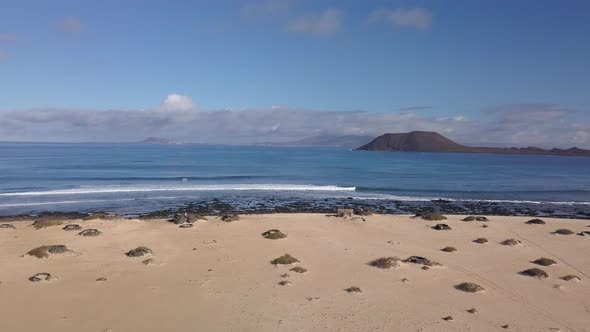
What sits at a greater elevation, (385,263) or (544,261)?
(385,263)

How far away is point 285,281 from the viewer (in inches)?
713

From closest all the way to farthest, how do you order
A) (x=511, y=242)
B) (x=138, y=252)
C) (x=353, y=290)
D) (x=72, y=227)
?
(x=353, y=290), (x=138, y=252), (x=511, y=242), (x=72, y=227)

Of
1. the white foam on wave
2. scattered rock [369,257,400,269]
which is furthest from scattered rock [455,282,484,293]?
the white foam on wave

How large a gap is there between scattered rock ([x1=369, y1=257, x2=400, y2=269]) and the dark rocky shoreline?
1384 cm

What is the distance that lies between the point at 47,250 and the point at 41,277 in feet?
12.7

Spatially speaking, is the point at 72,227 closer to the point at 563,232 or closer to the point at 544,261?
the point at 544,261

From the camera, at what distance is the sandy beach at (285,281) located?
1462 cm

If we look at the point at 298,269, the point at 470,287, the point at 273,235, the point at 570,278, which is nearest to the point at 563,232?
the point at 570,278

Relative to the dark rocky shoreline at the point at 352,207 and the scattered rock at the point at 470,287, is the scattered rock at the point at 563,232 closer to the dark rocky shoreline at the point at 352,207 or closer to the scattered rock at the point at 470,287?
the dark rocky shoreline at the point at 352,207

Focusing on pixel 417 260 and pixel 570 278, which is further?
pixel 417 260

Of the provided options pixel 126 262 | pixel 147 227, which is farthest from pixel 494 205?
pixel 126 262

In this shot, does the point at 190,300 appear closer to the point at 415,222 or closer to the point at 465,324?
the point at 465,324

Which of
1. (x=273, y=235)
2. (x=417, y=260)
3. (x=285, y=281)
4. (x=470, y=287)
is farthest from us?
(x=273, y=235)

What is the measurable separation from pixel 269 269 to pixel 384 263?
18.7 feet
